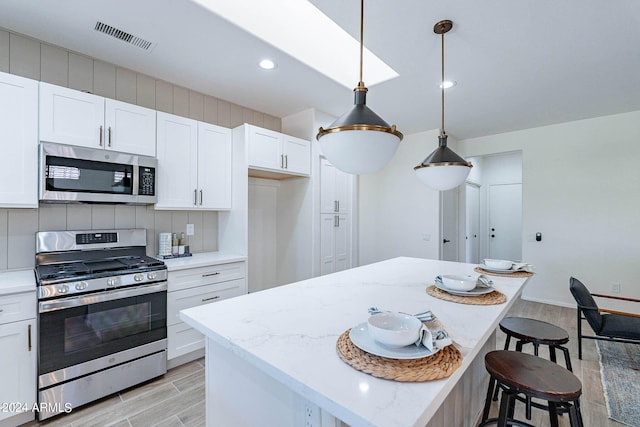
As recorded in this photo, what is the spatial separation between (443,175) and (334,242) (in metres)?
2.03

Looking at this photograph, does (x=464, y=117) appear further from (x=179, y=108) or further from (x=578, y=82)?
(x=179, y=108)

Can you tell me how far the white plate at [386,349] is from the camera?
34.2 inches

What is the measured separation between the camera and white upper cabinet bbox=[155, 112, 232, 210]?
268 cm

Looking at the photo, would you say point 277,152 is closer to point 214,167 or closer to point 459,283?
point 214,167

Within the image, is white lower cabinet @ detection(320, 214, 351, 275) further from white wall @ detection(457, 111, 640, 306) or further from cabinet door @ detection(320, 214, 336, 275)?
white wall @ detection(457, 111, 640, 306)

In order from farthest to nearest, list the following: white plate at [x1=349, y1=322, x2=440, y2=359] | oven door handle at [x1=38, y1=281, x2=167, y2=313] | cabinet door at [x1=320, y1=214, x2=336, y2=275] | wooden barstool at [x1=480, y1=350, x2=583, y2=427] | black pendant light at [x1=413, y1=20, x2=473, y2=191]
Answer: cabinet door at [x1=320, y1=214, x2=336, y2=275] < black pendant light at [x1=413, y1=20, x2=473, y2=191] < oven door handle at [x1=38, y1=281, x2=167, y2=313] < wooden barstool at [x1=480, y1=350, x2=583, y2=427] < white plate at [x1=349, y1=322, x2=440, y2=359]

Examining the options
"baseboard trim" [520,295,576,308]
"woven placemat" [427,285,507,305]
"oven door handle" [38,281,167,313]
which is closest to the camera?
"woven placemat" [427,285,507,305]

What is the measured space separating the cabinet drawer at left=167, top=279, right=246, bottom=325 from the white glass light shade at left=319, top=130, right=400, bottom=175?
75.4 inches

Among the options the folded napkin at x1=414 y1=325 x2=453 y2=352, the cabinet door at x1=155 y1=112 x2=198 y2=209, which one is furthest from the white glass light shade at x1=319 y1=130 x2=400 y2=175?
the cabinet door at x1=155 y1=112 x2=198 y2=209

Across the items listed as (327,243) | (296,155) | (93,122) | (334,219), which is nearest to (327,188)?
(334,219)

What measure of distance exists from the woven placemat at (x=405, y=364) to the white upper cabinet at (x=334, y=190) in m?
2.80

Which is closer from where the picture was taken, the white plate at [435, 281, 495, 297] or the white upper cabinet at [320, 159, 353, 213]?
the white plate at [435, 281, 495, 297]

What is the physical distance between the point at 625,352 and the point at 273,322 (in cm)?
363

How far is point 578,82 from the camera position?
9.68 feet
